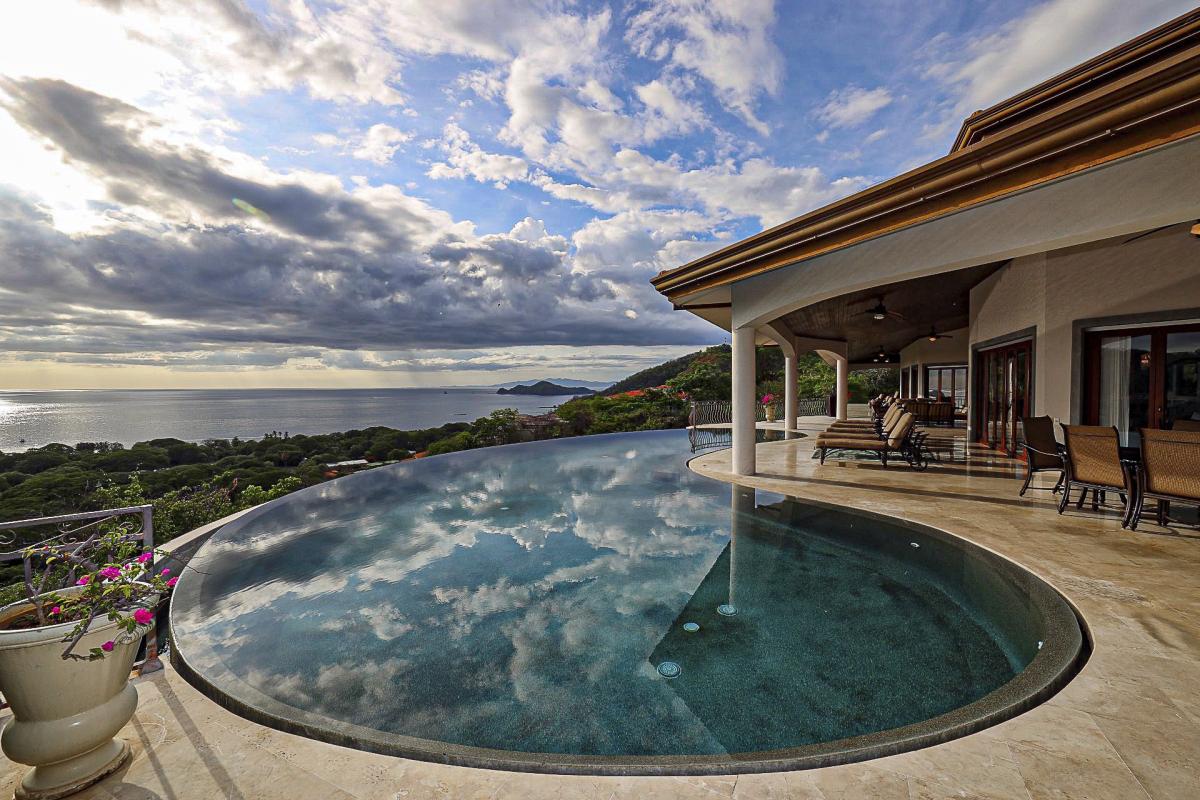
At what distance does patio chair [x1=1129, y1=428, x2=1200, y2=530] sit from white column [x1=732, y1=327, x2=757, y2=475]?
4.57 meters

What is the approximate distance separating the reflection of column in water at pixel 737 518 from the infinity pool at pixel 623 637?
1.9 inches

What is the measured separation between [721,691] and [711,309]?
25.8 feet

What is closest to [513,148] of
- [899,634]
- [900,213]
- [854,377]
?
[900,213]

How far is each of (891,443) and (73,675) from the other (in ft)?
33.8

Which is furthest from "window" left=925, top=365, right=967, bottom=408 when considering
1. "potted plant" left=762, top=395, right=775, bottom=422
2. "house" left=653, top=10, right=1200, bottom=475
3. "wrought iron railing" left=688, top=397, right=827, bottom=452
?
"house" left=653, top=10, right=1200, bottom=475

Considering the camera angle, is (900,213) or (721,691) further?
(900,213)

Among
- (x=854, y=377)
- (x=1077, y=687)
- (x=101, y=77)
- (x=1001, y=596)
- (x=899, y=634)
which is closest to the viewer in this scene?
(x=1077, y=687)

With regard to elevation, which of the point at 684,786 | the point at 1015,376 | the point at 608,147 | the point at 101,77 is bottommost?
the point at 684,786

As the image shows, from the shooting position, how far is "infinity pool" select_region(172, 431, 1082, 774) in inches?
95.9

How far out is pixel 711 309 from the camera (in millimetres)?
9641

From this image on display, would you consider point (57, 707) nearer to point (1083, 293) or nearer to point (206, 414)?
point (1083, 293)

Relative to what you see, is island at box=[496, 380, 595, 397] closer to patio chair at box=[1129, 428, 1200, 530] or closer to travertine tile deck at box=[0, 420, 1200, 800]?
patio chair at box=[1129, 428, 1200, 530]

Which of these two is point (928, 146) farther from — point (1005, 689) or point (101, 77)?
point (101, 77)

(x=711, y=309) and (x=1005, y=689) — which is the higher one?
(x=711, y=309)
